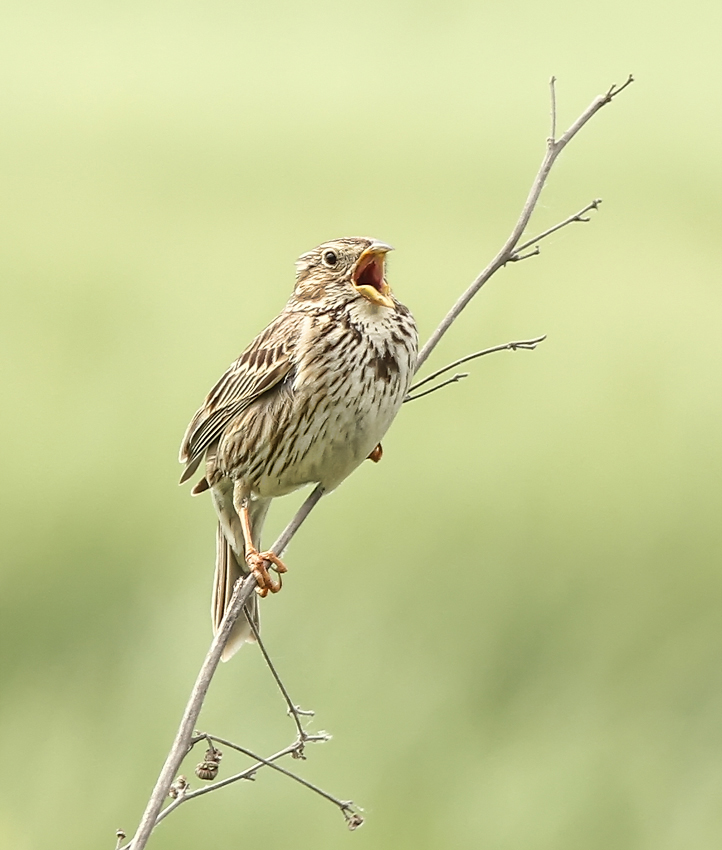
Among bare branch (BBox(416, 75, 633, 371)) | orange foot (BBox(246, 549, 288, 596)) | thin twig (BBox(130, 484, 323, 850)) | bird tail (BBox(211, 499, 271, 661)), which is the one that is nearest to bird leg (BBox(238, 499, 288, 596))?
orange foot (BBox(246, 549, 288, 596))

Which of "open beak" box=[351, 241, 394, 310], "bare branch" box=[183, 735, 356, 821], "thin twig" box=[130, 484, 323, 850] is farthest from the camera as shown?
"open beak" box=[351, 241, 394, 310]

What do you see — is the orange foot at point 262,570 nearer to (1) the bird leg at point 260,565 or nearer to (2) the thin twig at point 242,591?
(1) the bird leg at point 260,565

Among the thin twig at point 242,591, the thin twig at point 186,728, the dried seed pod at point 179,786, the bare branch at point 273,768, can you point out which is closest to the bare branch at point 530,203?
the thin twig at point 242,591

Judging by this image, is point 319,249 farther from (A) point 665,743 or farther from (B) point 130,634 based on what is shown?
(A) point 665,743

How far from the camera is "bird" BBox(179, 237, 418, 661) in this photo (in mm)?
2781

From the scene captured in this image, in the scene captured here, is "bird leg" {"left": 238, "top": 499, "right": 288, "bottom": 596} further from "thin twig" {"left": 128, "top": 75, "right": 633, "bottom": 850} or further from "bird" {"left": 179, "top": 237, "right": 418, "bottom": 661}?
"thin twig" {"left": 128, "top": 75, "right": 633, "bottom": 850}

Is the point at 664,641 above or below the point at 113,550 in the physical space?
above

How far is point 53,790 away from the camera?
12.5ft

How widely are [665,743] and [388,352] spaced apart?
175 cm

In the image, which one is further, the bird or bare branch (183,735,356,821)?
the bird

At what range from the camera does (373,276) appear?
2.88m

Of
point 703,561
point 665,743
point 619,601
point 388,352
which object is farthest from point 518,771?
point 388,352

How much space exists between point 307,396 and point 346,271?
30 cm

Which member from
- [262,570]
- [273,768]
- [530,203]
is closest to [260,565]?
[262,570]
